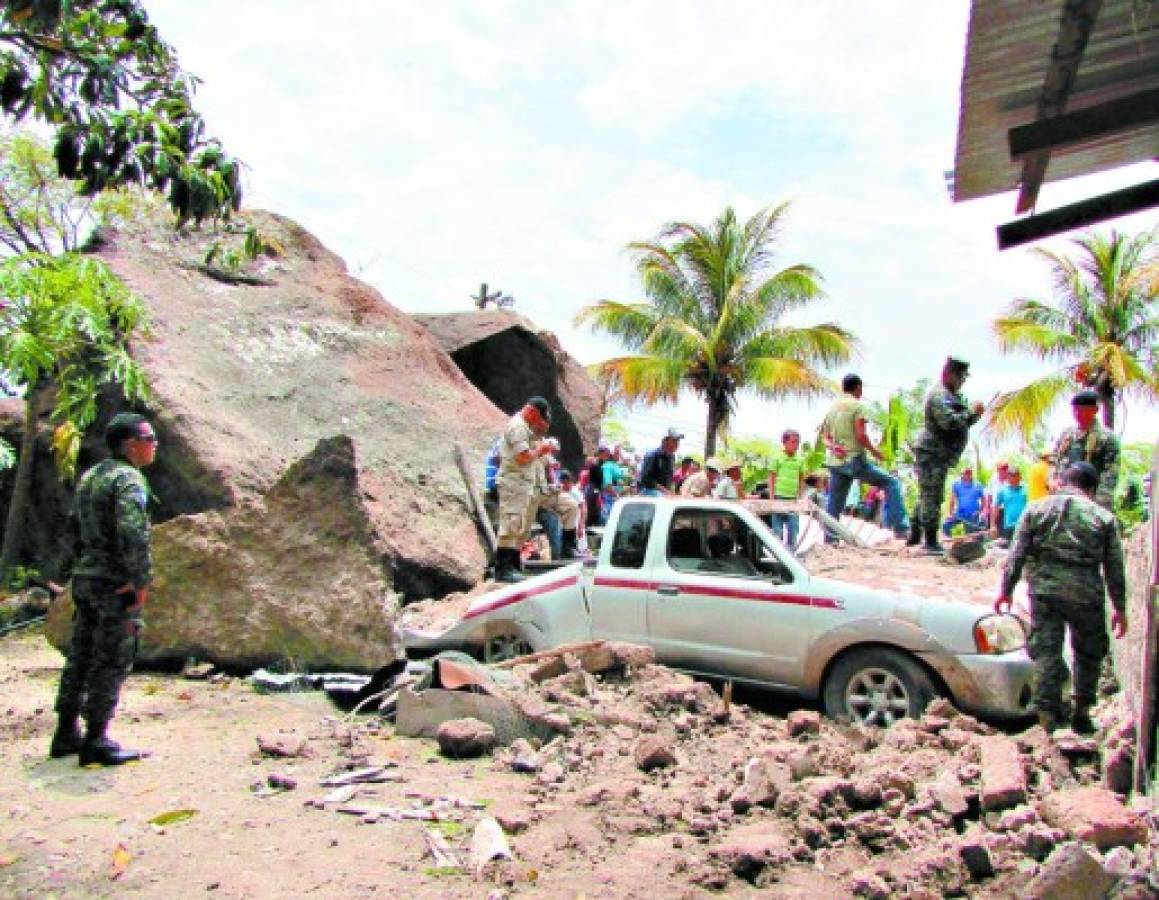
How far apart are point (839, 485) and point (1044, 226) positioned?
17.9ft

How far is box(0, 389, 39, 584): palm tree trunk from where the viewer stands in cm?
1104

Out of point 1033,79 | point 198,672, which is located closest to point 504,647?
point 198,672

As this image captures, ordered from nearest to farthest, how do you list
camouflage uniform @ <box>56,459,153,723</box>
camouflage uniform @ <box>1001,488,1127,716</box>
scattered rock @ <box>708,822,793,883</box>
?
scattered rock @ <box>708,822,793,883</box>
camouflage uniform @ <box>56,459,153,723</box>
camouflage uniform @ <box>1001,488,1127,716</box>

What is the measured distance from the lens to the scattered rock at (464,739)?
591 centimetres

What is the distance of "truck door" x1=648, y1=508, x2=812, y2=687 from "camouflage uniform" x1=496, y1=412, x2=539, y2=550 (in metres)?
2.66

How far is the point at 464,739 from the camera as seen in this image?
590cm

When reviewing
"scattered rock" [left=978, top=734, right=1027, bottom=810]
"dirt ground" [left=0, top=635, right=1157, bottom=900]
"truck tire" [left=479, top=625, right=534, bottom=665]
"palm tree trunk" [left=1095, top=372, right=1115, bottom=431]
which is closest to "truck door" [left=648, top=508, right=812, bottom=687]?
"dirt ground" [left=0, top=635, right=1157, bottom=900]

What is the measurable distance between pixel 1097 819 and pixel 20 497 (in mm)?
10669

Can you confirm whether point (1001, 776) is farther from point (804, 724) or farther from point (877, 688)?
point (877, 688)

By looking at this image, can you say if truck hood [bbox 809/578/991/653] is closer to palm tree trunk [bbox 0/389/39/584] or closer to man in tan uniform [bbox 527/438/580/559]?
man in tan uniform [bbox 527/438/580/559]

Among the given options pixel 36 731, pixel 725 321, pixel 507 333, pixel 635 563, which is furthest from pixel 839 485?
pixel 725 321

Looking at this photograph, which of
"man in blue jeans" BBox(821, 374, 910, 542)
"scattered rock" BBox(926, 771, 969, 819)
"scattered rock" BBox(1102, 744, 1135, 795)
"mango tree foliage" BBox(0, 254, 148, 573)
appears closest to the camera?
"scattered rock" BBox(1102, 744, 1135, 795)

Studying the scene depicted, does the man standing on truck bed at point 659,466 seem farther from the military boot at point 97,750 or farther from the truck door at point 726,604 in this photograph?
the military boot at point 97,750

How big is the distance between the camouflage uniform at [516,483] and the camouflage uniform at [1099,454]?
15.3 feet
